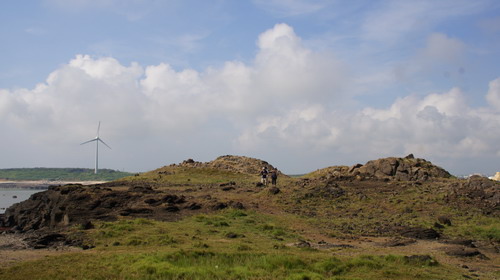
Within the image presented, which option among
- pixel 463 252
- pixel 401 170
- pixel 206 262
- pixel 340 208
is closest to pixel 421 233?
pixel 463 252

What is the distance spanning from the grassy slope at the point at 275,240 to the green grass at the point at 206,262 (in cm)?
4

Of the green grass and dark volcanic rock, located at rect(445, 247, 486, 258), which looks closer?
the green grass

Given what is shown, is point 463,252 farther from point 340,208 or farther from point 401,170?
point 401,170

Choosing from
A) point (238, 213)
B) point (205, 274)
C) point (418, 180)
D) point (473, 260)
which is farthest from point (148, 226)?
point (418, 180)

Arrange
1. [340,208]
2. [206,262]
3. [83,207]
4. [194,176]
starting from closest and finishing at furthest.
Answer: [206,262] → [83,207] → [340,208] → [194,176]

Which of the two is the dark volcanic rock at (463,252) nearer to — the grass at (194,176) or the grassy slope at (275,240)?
the grassy slope at (275,240)

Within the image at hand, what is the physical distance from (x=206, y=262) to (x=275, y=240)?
6803 millimetres

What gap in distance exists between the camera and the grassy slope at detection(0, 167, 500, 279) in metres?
15.8

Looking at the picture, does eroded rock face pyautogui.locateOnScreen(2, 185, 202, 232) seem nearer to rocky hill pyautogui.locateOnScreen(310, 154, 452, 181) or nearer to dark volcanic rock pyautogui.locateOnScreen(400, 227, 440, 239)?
dark volcanic rock pyautogui.locateOnScreen(400, 227, 440, 239)

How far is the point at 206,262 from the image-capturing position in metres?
17.2

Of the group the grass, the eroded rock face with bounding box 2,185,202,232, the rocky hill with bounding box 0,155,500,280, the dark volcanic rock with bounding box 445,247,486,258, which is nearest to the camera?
the dark volcanic rock with bounding box 445,247,486,258

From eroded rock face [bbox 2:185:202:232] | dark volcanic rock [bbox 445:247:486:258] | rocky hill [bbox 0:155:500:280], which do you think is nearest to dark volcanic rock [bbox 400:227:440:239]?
rocky hill [bbox 0:155:500:280]

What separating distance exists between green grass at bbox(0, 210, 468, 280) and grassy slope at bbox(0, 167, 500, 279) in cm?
4

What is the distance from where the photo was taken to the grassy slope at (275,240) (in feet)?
51.7
